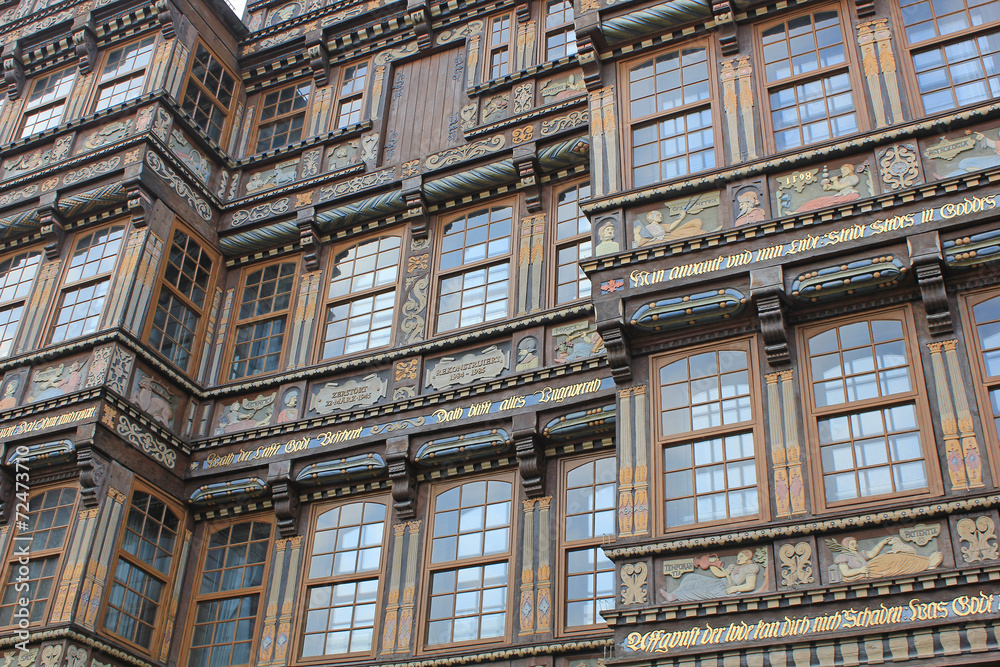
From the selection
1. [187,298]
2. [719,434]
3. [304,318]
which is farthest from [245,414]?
[719,434]

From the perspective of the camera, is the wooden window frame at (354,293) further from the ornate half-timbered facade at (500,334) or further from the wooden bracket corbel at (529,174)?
the wooden bracket corbel at (529,174)

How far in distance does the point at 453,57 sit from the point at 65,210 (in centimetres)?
597

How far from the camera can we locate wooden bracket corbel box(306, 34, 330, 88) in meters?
18.1

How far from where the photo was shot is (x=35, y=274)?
16109mm

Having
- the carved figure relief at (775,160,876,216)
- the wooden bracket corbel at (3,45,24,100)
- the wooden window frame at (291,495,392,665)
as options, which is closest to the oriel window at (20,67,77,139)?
the wooden bracket corbel at (3,45,24,100)

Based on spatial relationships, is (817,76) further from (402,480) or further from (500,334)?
(402,480)

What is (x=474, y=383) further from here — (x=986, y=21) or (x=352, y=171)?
(x=986, y=21)

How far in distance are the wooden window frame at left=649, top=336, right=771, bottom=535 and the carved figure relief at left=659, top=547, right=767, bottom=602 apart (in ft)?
1.11

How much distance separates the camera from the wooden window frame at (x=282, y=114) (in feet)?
58.7

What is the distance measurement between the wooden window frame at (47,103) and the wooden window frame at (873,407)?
12.2m

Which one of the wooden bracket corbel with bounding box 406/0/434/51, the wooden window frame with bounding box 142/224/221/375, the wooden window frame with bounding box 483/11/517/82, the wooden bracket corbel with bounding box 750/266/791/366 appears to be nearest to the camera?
the wooden bracket corbel with bounding box 750/266/791/366

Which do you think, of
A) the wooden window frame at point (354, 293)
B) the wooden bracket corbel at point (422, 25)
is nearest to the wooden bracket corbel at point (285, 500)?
the wooden window frame at point (354, 293)

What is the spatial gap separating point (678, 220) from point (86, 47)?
10684mm

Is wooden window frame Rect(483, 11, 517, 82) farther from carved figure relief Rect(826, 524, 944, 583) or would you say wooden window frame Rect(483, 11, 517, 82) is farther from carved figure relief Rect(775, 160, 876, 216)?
carved figure relief Rect(826, 524, 944, 583)
